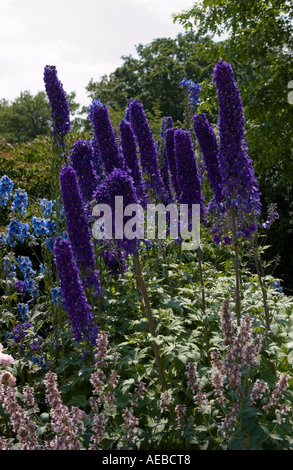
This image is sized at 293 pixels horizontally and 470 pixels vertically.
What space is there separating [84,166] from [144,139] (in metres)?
1.01

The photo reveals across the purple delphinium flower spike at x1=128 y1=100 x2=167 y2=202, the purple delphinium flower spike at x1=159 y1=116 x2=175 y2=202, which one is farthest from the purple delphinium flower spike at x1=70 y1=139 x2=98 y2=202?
the purple delphinium flower spike at x1=159 y1=116 x2=175 y2=202

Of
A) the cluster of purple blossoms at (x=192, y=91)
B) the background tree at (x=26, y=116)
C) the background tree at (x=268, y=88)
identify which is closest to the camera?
the cluster of purple blossoms at (x=192, y=91)

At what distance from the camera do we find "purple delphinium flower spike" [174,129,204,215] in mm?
3793

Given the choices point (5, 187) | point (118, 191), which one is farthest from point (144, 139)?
point (118, 191)

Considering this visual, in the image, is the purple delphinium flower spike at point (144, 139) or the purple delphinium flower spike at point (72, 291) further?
the purple delphinium flower spike at point (144, 139)

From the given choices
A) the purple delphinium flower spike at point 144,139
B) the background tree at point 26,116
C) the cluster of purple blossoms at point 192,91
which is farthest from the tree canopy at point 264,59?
the background tree at point 26,116

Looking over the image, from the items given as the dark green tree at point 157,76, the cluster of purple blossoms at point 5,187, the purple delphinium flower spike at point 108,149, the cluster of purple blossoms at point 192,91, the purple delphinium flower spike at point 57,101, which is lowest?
the cluster of purple blossoms at point 5,187

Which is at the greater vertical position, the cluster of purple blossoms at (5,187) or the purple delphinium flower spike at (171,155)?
the purple delphinium flower spike at (171,155)

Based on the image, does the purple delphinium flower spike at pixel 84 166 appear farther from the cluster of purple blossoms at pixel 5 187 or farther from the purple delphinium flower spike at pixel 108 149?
the cluster of purple blossoms at pixel 5 187

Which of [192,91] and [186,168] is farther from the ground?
[192,91]

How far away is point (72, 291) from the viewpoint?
10.4ft

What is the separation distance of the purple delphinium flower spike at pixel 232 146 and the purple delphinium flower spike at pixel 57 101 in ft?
5.37

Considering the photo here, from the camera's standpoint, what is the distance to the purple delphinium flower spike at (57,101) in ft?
14.3

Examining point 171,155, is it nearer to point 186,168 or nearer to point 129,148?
point 129,148
